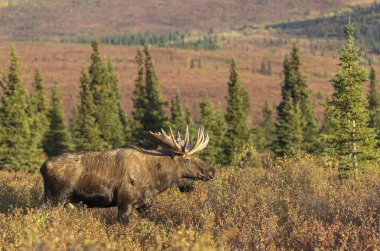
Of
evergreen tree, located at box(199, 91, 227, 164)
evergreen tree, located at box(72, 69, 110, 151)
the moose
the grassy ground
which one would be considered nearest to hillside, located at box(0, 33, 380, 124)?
→ evergreen tree, located at box(72, 69, 110, 151)

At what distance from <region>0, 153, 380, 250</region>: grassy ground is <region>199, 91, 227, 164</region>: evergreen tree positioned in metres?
26.8

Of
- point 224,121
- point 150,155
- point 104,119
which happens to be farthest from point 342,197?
point 104,119

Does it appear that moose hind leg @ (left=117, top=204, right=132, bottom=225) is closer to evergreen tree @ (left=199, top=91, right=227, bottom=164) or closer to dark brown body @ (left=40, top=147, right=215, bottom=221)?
dark brown body @ (left=40, top=147, right=215, bottom=221)

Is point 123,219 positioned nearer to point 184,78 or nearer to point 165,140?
point 165,140

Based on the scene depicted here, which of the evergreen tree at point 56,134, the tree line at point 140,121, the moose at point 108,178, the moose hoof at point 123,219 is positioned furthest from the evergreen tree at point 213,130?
the moose hoof at point 123,219

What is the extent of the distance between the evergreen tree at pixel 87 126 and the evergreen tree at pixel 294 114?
15482 mm

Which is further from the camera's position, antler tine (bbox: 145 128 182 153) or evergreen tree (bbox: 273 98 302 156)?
evergreen tree (bbox: 273 98 302 156)

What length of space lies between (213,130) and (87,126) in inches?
435

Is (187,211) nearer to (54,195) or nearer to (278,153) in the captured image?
(54,195)

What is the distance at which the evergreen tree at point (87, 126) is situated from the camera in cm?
4244

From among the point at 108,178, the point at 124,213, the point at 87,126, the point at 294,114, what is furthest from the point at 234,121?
the point at 124,213

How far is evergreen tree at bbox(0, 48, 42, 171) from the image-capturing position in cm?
3656

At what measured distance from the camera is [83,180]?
8773 millimetres

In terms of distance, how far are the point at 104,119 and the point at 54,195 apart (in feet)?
125
